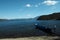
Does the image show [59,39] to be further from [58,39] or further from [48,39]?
[48,39]

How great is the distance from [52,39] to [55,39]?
14.5 inches

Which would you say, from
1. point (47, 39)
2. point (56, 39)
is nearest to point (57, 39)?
point (56, 39)

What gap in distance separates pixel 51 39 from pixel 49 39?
248mm

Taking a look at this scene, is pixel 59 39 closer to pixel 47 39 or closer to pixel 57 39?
pixel 57 39

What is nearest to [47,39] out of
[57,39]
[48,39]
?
[48,39]

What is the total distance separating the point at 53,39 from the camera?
18.0m

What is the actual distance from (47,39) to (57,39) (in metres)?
1.23

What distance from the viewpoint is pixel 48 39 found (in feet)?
59.5

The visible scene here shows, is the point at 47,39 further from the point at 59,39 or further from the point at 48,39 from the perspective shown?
the point at 59,39

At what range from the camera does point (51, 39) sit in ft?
59.3

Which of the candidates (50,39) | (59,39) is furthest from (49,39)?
(59,39)

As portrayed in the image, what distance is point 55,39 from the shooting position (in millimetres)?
18031

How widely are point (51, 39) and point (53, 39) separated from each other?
25 centimetres

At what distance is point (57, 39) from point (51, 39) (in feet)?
2.40
